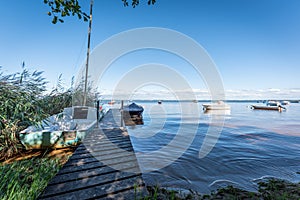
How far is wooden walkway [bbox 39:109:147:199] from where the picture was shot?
7.36ft

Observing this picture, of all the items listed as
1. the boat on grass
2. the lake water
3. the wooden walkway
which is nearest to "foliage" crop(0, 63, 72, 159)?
the boat on grass

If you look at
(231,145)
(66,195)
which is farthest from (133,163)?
(231,145)

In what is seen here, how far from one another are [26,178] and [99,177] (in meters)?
1.64

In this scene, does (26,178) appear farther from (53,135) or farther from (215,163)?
(215,163)

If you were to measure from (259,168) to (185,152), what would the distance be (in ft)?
8.61

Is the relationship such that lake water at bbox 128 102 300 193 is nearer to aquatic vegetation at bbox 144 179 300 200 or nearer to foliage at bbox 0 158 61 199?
aquatic vegetation at bbox 144 179 300 200

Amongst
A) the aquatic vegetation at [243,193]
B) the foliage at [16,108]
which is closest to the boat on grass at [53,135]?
the foliage at [16,108]

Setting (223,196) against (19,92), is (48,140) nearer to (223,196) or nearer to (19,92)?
(19,92)

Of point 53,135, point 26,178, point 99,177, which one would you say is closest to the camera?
point 99,177

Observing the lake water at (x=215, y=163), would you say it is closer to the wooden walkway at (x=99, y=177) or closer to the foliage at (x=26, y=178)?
the wooden walkway at (x=99, y=177)

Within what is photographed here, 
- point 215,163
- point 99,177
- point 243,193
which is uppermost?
point 99,177

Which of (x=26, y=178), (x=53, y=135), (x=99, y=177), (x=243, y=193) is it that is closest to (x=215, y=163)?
(x=243, y=193)

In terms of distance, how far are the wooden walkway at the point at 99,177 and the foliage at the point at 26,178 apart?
23cm

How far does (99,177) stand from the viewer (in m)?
2.71
